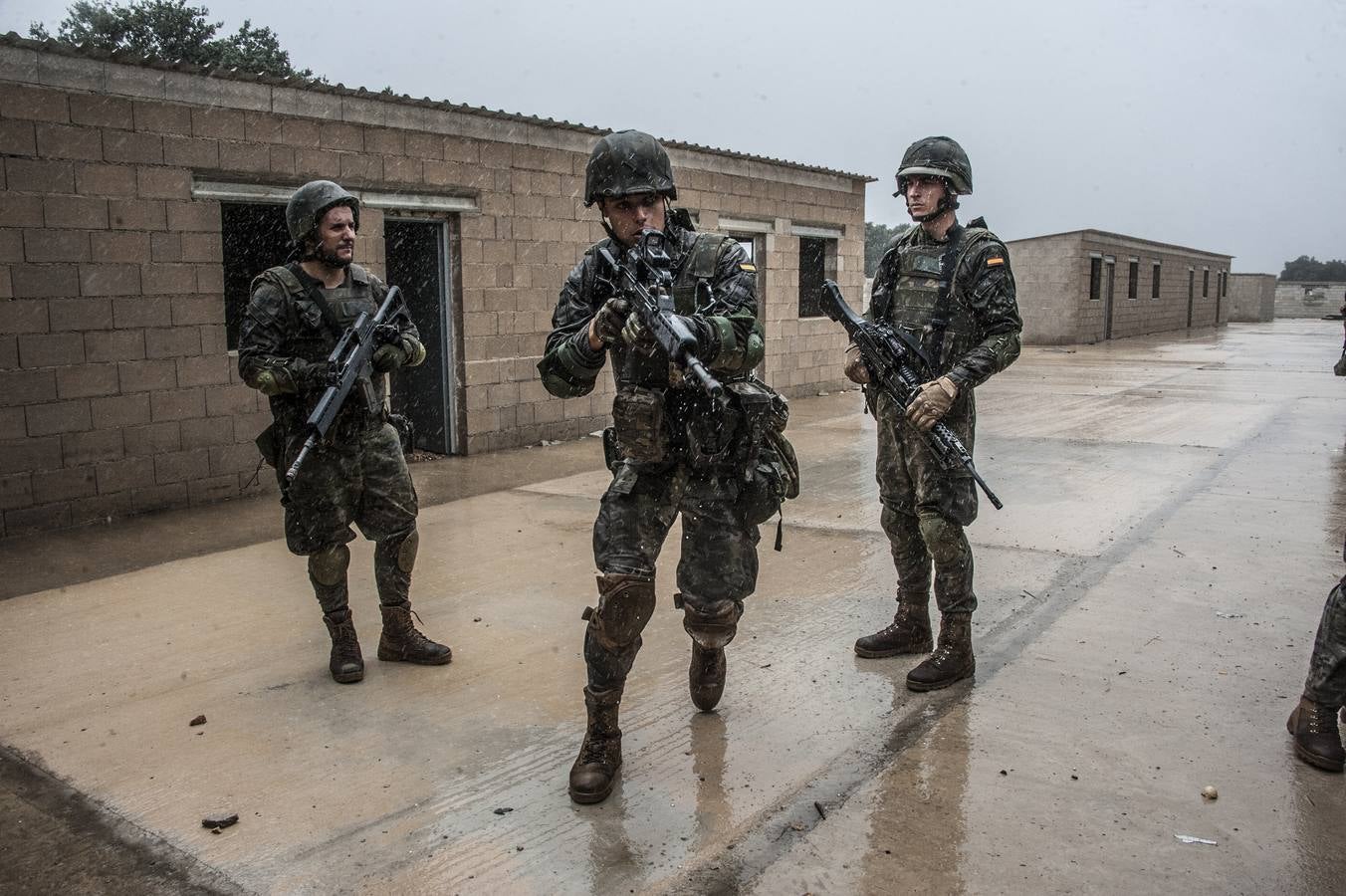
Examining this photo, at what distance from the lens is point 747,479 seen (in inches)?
125

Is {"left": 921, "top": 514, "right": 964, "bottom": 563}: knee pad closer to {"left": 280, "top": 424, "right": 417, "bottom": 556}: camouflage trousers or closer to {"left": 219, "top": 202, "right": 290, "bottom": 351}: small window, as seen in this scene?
{"left": 280, "top": 424, "right": 417, "bottom": 556}: camouflage trousers

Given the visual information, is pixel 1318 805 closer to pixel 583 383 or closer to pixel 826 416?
pixel 583 383

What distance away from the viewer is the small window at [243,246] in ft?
24.9

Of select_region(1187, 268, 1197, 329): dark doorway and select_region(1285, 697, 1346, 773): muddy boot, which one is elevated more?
select_region(1187, 268, 1197, 329): dark doorway

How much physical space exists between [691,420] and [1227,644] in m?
2.49

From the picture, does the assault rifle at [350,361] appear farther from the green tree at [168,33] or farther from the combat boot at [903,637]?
the green tree at [168,33]

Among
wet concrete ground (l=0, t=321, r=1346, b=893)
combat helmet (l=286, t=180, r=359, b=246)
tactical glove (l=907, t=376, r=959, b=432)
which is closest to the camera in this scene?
wet concrete ground (l=0, t=321, r=1346, b=893)

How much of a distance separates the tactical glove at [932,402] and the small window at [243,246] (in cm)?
548

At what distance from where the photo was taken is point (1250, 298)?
144ft

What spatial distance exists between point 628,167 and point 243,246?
5516mm

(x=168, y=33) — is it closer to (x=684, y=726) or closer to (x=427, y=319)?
(x=427, y=319)

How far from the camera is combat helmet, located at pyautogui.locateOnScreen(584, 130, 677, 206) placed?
10.1 feet

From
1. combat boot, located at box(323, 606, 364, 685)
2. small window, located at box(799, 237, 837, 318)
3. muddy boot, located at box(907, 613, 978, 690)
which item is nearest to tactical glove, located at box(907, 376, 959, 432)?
muddy boot, located at box(907, 613, 978, 690)

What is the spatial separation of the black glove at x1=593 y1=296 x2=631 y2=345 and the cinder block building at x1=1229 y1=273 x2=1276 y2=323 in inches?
1827
